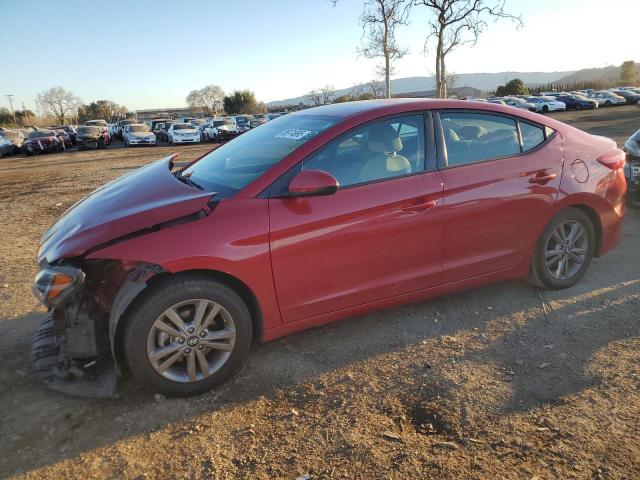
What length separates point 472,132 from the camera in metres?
3.63

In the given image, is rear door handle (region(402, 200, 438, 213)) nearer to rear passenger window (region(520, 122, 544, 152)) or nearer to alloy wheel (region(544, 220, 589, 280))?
rear passenger window (region(520, 122, 544, 152))

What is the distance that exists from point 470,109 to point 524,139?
1.74 ft

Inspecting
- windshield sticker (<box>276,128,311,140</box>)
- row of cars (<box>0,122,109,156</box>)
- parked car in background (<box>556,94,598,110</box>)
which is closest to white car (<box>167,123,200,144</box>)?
row of cars (<box>0,122,109,156</box>)

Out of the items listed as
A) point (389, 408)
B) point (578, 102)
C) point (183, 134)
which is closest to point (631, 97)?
point (578, 102)

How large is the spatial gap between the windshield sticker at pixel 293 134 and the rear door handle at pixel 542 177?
5.95 feet

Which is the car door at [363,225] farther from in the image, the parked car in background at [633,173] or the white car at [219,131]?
the white car at [219,131]

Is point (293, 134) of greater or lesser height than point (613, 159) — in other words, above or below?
above

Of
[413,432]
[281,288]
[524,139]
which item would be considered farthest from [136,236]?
[524,139]

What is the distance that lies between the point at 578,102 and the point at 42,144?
45137 mm

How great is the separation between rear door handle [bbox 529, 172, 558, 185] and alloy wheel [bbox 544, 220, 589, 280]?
1.42 ft

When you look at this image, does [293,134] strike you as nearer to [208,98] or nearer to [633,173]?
[633,173]

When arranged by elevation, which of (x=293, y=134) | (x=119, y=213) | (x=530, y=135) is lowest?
(x=119, y=213)

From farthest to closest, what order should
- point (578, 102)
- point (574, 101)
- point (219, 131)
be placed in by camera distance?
point (574, 101)
point (578, 102)
point (219, 131)

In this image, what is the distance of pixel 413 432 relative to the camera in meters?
2.47
